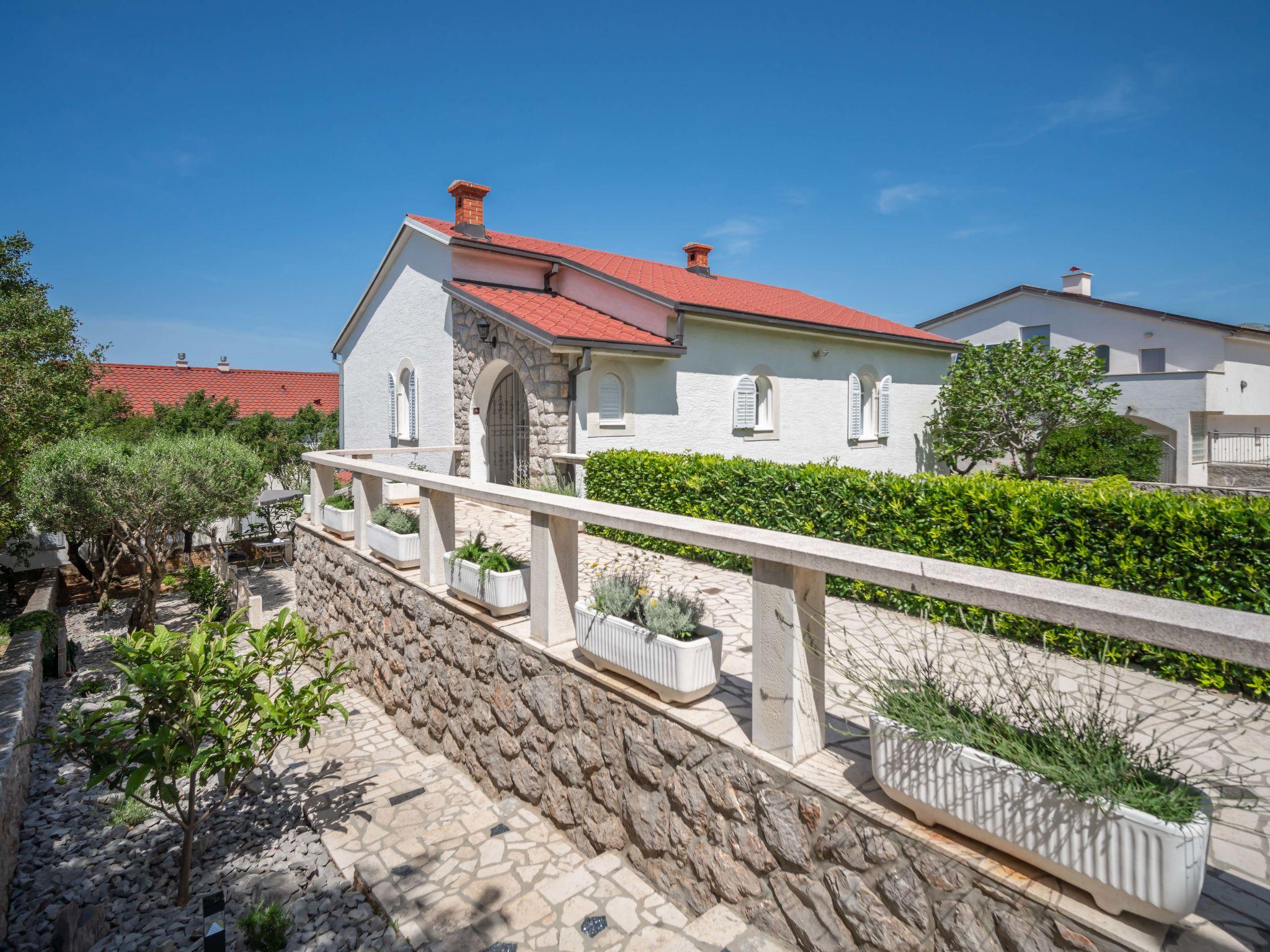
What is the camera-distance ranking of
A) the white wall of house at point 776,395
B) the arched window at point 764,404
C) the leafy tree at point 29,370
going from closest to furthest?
the leafy tree at point 29,370
the white wall of house at point 776,395
the arched window at point 764,404

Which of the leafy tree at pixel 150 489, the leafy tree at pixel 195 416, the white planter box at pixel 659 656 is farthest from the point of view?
the leafy tree at pixel 195 416

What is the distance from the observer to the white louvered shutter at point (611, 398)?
36.9ft

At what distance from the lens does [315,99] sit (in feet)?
39.9

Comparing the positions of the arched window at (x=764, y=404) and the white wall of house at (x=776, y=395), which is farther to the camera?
the arched window at (x=764, y=404)

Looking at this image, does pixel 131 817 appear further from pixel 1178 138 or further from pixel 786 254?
pixel 1178 138

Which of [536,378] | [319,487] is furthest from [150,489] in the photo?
[536,378]

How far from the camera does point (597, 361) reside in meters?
11.0

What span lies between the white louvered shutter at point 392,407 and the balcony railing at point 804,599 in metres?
12.1

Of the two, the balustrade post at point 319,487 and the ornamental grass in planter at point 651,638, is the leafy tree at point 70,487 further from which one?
the ornamental grass in planter at point 651,638

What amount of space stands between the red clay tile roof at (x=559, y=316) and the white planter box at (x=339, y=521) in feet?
12.9

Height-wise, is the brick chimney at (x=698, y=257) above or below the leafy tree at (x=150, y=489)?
above

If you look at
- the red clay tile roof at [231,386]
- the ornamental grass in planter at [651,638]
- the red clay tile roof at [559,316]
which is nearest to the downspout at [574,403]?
the red clay tile roof at [559,316]

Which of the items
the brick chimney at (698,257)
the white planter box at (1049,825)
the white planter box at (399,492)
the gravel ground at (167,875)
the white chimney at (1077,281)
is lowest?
the gravel ground at (167,875)

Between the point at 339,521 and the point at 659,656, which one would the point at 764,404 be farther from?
the point at 659,656
